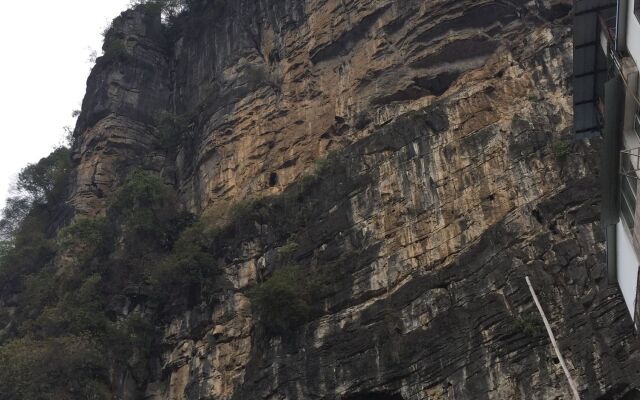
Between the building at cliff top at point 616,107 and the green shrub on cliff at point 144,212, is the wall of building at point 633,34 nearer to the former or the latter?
Result: the building at cliff top at point 616,107

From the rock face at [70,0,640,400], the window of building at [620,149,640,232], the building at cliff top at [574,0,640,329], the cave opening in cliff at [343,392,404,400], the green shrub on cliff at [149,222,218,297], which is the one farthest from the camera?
the green shrub on cliff at [149,222,218,297]

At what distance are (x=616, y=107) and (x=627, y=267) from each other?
3.48 metres

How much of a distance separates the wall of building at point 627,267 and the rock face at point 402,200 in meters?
1.51

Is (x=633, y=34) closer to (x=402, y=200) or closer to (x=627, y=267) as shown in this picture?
(x=627, y=267)

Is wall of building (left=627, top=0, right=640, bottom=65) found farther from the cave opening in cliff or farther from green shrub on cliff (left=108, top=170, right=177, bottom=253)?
green shrub on cliff (left=108, top=170, right=177, bottom=253)

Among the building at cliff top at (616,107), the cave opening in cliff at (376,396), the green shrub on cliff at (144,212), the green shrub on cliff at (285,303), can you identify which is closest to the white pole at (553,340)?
the building at cliff top at (616,107)

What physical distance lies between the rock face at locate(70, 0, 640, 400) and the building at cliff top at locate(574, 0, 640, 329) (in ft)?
8.05

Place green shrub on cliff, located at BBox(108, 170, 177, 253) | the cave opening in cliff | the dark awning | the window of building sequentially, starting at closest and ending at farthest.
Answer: the window of building
the dark awning
the cave opening in cliff
green shrub on cliff, located at BBox(108, 170, 177, 253)

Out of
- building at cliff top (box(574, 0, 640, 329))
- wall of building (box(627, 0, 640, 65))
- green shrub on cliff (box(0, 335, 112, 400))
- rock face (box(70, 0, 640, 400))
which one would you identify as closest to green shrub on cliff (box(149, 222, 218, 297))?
rock face (box(70, 0, 640, 400))

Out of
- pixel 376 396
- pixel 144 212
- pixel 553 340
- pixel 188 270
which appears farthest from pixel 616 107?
pixel 144 212

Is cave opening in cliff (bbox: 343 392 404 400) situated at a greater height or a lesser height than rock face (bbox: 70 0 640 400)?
lesser

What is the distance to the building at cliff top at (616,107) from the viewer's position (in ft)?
48.5

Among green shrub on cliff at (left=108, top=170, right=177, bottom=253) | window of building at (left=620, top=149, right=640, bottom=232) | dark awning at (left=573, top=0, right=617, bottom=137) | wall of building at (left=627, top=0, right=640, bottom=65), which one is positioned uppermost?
green shrub on cliff at (left=108, top=170, right=177, bottom=253)

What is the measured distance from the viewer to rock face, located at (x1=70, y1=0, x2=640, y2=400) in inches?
776
